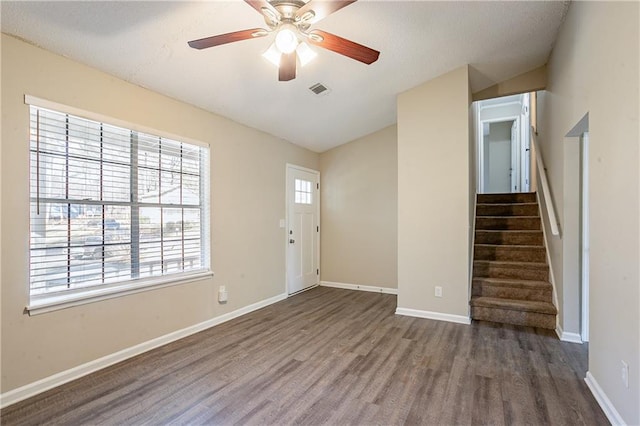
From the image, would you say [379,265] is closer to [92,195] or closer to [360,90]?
[360,90]

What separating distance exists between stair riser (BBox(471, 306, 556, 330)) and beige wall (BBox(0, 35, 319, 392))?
2675mm

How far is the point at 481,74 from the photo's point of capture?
389 centimetres

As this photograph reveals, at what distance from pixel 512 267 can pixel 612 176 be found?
2465 mm

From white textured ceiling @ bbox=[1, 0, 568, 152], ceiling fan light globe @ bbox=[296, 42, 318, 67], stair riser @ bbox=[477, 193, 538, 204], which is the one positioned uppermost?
white textured ceiling @ bbox=[1, 0, 568, 152]

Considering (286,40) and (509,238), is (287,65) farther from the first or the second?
(509,238)

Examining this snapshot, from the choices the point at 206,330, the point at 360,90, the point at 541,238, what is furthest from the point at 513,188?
the point at 206,330

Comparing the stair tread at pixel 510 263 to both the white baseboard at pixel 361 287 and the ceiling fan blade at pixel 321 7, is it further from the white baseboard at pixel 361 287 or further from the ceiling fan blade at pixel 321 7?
the ceiling fan blade at pixel 321 7

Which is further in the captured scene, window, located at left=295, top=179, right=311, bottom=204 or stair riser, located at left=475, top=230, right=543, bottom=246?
window, located at left=295, top=179, right=311, bottom=204

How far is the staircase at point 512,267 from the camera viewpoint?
357 cm

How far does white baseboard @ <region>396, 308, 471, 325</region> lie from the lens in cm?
361

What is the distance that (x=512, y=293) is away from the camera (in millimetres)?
3805

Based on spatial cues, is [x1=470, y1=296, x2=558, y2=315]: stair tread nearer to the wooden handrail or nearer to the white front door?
the wooden handrail

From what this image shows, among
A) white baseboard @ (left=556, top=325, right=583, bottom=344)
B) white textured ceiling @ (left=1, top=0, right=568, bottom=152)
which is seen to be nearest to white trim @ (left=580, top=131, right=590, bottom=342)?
white baseboard @ (left=556, top=325, right=583, bottom=344)

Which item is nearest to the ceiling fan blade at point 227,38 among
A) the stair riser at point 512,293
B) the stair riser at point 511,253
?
the stair riser at point 512,293
